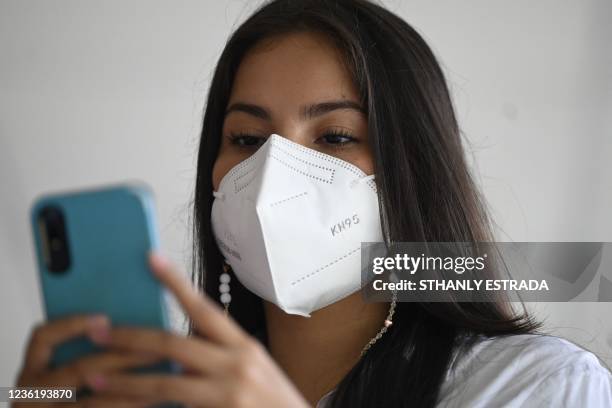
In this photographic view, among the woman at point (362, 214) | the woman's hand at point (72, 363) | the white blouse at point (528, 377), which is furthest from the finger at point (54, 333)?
the white blouse at point (528, 377)

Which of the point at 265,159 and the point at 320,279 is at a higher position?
the point at 265,159

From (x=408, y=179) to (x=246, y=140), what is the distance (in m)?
0.27

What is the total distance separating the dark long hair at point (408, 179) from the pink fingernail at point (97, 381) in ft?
1.53

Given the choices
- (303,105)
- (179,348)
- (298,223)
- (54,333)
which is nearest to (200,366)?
(179,348)

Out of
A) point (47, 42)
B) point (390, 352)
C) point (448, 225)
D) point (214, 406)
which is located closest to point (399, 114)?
point (448, 225)

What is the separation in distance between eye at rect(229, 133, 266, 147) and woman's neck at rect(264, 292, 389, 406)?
29 centimetres

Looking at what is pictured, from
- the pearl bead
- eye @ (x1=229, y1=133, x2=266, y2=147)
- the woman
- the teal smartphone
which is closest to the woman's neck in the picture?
the woman

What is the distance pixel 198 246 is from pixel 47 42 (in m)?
0.66

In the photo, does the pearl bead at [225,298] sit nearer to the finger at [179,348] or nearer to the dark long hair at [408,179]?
the dark long hair at [408,179]

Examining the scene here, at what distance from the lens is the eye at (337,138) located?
91 cm

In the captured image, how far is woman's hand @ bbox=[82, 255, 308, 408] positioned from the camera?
444 mm

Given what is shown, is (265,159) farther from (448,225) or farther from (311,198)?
(448,225)

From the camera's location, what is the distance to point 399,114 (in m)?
0.93

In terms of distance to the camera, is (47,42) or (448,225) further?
(47,42)
